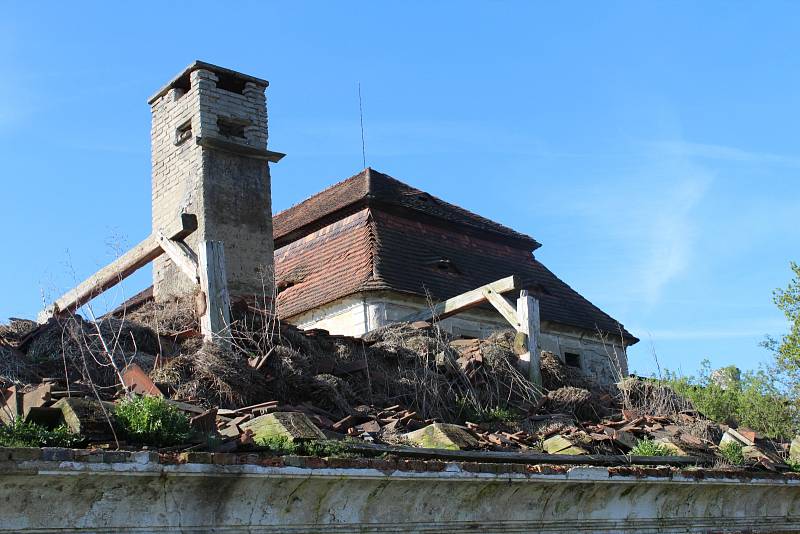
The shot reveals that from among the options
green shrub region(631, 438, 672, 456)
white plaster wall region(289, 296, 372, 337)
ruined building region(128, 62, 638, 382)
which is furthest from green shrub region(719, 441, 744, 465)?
white plaster wall region(289, 296, 372, 337)

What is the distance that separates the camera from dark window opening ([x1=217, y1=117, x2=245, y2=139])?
1614cm

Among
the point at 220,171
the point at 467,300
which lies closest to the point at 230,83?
the point at 220,171

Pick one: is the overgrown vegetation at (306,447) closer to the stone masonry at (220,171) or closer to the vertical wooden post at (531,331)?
the vertical wooden post at (531,331)

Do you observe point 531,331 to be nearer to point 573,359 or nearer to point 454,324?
point 454,324

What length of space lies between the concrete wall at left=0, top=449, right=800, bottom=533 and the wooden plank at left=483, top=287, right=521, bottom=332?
437cm

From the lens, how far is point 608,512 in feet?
31.4

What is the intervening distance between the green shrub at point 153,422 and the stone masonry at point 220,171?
25.0 ft

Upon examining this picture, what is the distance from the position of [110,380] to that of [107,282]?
3.88 meters

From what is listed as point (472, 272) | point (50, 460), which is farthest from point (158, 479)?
point (472, 272)

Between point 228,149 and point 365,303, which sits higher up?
point 228,149

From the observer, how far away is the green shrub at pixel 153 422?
7246mm

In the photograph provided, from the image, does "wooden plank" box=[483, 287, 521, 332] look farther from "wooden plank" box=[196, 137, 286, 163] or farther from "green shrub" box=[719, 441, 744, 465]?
"wooden plank" box=[196, 137, 286, 163]

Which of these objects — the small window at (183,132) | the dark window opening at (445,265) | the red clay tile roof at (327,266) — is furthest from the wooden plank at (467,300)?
the small window at (183,132)

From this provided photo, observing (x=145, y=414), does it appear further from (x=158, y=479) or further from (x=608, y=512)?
(x=608, y=512)
